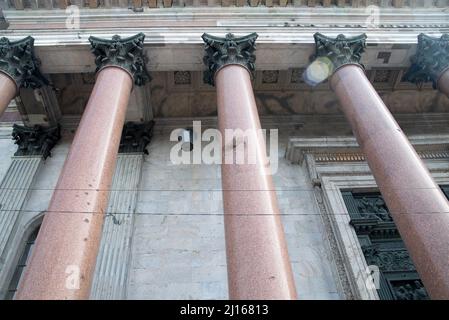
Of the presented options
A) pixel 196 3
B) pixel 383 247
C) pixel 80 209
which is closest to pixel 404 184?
pixel 383 247

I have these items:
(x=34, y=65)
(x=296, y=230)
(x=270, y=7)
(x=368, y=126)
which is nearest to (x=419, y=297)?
(x=296, y=230)

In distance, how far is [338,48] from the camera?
8867 mm

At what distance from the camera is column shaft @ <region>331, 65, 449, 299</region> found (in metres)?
4.88

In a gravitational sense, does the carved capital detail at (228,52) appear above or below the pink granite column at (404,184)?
above

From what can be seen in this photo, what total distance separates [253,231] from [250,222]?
156 millimetres

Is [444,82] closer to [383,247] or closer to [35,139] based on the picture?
[383,247]

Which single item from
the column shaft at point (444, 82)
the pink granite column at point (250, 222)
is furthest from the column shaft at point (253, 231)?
the column shaft at point (444, 82)

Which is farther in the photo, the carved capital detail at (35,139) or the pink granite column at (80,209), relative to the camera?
the carved capital detail at (35,139)

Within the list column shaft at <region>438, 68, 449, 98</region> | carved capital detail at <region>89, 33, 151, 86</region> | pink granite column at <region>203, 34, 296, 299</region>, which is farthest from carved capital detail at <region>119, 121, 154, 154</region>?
column shaft at <region>438, 68, 449, 98</region>

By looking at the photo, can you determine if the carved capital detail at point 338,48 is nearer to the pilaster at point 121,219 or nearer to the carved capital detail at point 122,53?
the carved capital detail at point 122,53

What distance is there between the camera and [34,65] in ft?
29.2

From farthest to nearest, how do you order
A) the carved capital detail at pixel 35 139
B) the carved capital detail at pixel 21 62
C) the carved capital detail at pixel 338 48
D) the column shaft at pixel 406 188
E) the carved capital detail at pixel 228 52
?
1. the carved capital detail at pixel 35 139
2. the carved capital detail at pixel 338 48
3. the carved capital detail at pixel 228 52
4. the carved capital detail at pixel 21 62
5. the column shaft at pixel 406 188

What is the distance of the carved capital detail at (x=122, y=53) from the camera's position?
8.38m

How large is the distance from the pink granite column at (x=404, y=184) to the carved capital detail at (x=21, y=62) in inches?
265
